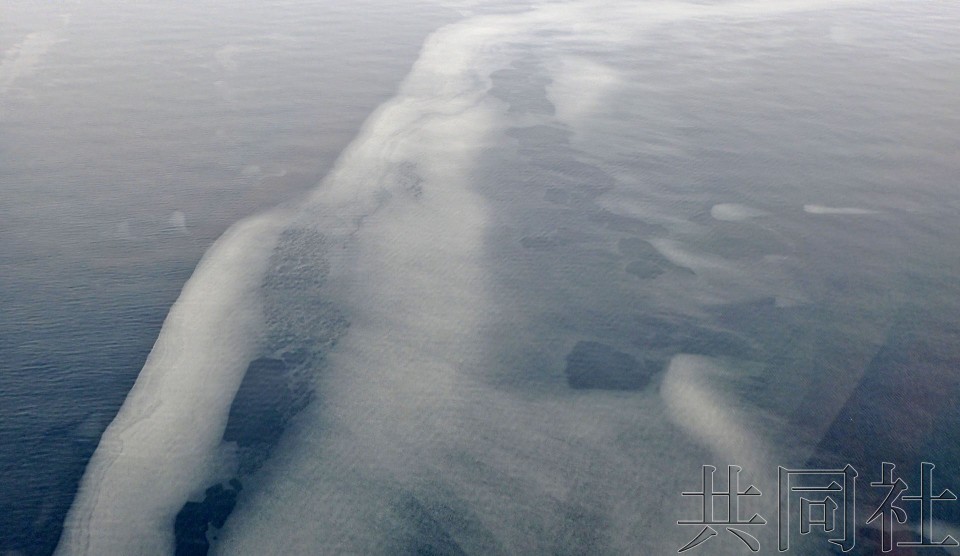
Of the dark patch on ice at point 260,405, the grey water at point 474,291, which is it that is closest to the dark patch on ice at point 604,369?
the grey water at point 474,291

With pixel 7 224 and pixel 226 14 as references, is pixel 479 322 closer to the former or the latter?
pixel 7 224

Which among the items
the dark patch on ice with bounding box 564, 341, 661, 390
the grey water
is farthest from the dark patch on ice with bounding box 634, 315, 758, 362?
the dark patch on ice with bounding box 564, 341, 661, 390

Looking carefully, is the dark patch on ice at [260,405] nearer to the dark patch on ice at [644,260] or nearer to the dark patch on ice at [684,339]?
the dark patch on ice at [684,339]

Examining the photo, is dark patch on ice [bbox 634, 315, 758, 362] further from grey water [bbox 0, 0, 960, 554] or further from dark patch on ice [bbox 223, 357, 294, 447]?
dark patch on ice [bbox 223, 357, 294, 447]

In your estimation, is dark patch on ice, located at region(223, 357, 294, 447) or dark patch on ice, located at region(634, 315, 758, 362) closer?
dark patch on ice, located at region(223, 357, 294, 447)

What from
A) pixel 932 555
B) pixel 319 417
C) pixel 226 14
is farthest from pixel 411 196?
pixel 226 14

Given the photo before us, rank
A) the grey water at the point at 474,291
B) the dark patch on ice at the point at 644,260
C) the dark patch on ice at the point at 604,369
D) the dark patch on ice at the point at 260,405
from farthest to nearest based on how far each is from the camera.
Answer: the dark patch on ice at the point at 644,260
the dark patch on ice at the point at 604,369
the dark patch on ice at the point at 260,405
the grey water at the point at 474,291
